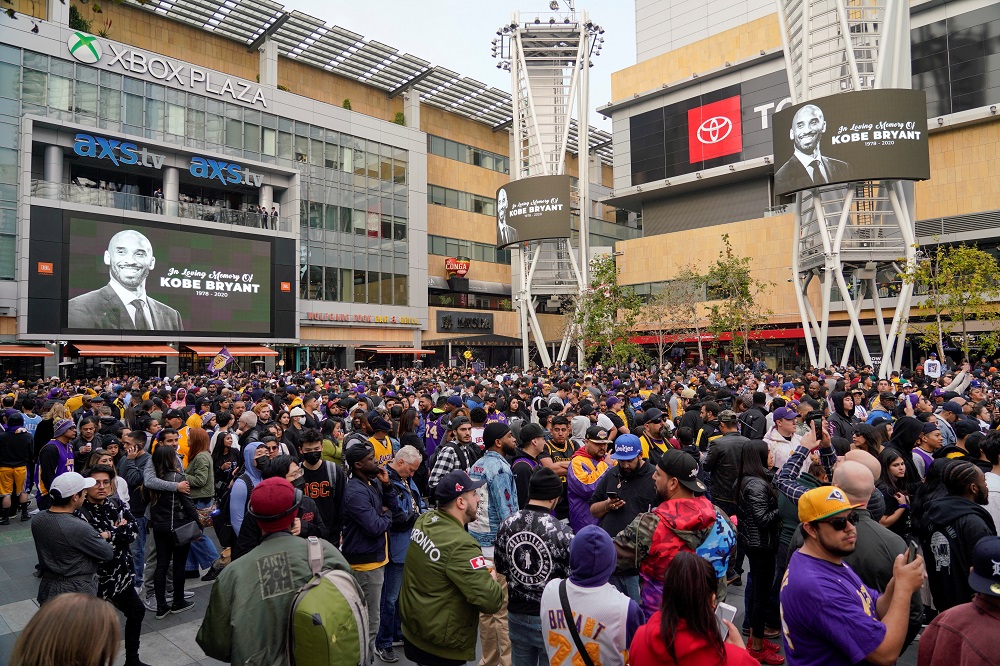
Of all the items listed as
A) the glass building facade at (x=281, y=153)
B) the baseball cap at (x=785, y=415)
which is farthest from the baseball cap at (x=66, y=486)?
the glass building facade at (x=281, y=153)

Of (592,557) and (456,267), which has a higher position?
→ (456,267)

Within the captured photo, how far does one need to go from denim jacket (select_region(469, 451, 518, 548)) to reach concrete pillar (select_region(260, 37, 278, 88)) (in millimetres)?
39776

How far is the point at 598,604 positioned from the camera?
10.1 ft

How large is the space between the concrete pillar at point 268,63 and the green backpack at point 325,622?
41.5 meters

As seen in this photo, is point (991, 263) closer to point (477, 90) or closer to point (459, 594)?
point (459, 594)

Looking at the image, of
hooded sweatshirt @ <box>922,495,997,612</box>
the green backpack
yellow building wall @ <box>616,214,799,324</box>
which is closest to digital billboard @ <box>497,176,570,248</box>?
yellow building wall @ <box>616,214,799,324</box>

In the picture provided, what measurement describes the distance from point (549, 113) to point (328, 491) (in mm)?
41444

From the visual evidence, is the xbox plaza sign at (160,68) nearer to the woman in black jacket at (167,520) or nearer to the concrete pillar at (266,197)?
the concrete pillar at (266,197)

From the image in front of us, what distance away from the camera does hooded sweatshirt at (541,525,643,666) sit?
3.03 meters

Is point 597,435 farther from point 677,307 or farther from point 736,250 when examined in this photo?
point 736,250

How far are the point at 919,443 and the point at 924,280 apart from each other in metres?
22.5

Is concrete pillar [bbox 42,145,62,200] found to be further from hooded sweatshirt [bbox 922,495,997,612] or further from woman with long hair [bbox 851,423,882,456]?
hooded sweatshirt [bbox 922,495,997,612]

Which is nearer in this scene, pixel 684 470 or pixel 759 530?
pixel 684 470

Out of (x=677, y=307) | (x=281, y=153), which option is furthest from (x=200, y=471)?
(x=677, y=307)
